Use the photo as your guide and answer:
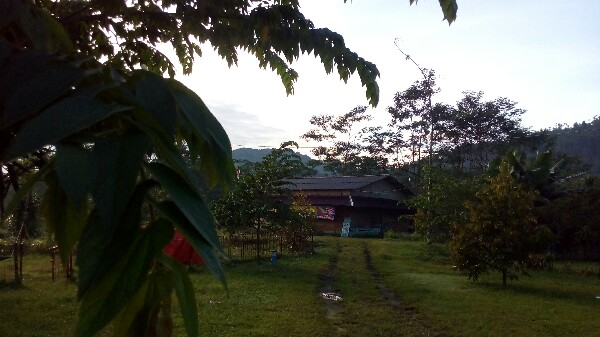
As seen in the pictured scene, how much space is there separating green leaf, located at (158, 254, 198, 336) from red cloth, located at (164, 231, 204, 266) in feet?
0.05

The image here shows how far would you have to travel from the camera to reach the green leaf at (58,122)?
640mm

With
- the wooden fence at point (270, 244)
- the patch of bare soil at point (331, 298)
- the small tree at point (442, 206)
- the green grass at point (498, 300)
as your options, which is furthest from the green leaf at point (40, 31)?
the small tree at point (442, 206)

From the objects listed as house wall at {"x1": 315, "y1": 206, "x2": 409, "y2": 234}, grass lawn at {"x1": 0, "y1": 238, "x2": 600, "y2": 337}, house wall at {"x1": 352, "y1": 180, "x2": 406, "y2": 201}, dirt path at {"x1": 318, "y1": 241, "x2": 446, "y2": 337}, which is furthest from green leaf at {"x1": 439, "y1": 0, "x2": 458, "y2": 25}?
house wall at {"x1": 352, "y1": 180, "x2": 406, "y2": 201}

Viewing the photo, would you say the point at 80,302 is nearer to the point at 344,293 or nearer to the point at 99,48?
the point at 99,48

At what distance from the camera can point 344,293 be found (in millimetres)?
13086

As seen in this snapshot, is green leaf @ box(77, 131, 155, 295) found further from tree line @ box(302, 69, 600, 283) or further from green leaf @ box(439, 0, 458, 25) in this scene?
tree line @ box(302, 69, 600, 283)

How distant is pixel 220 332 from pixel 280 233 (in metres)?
14.0

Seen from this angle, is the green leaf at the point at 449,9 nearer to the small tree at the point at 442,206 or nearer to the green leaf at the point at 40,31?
the green leaf at the point at 40,31

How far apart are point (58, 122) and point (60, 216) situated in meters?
0.17

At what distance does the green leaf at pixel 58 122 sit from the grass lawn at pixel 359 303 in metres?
5.38

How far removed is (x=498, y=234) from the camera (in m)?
16.7

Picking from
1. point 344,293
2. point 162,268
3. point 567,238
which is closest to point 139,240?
point 162,268

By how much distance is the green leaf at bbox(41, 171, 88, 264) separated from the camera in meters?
0.75

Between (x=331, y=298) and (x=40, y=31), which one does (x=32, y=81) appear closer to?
(x=40, y=31)
